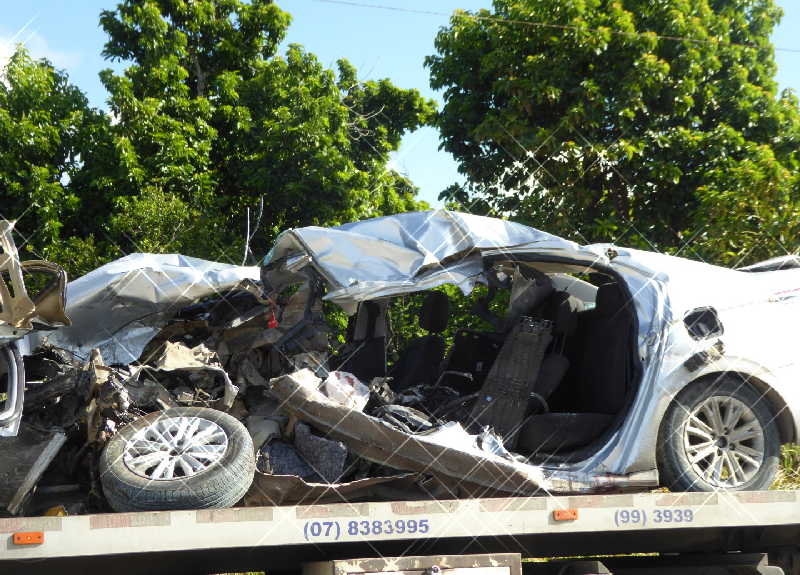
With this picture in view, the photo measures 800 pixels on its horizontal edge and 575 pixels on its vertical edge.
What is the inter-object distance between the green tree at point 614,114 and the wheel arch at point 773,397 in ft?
23.0

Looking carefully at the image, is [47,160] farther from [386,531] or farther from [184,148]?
[386,531]

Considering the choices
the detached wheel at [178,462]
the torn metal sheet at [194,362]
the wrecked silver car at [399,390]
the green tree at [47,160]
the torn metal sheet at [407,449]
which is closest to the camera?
the detached wheel at [178,462]

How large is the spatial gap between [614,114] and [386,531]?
9282 millimetres

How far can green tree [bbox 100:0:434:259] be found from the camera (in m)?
12.6

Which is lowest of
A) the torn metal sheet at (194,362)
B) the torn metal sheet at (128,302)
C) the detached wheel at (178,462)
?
the detached wheel at (178,462)

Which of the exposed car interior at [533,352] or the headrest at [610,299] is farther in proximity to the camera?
the headrest at [610,299]

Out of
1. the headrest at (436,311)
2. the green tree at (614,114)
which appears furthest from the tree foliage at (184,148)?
the headrest at (436,311)

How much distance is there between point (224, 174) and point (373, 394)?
1047cm

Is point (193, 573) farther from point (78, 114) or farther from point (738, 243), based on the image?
point (78, 114)

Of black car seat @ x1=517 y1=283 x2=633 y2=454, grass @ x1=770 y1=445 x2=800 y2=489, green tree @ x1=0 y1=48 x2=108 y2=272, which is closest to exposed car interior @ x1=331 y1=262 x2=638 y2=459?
black car seat @ x1=517 y1=283 x2=633 y2=454

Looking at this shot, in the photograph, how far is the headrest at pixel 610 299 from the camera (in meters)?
4.93

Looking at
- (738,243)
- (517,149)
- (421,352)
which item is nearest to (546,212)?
(517,149)

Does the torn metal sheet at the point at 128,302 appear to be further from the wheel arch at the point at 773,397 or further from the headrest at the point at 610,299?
the wheel arch at the point at 773,397

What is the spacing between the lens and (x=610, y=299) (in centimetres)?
504
